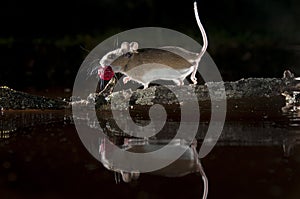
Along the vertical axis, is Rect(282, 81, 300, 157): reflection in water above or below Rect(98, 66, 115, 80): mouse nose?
below

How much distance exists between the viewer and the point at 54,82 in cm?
414

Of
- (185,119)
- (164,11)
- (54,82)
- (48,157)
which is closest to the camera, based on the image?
(48,157)

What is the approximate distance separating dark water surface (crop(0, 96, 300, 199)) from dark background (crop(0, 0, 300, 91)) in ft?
7.26

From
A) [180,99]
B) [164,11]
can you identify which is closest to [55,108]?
[180,99]

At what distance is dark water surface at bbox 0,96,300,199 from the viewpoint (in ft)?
5.05

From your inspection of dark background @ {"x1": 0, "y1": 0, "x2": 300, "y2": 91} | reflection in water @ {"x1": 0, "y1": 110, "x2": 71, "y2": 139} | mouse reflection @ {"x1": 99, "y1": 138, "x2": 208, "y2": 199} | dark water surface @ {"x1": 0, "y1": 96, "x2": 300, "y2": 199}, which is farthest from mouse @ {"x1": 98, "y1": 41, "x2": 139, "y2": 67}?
dark background @ {"x1": 0, "y1": 0, "x2": 300, "y2": 91}

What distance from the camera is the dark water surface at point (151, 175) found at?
1540 millimetres

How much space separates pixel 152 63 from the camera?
309 cm

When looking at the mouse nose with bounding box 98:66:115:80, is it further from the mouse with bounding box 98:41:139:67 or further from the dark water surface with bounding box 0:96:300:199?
the dark water surface with bounding box 0:96:300:199

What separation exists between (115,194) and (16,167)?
0.49 meters

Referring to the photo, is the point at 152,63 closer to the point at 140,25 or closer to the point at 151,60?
the point at 151,60

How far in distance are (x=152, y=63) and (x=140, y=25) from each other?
363 centimetres

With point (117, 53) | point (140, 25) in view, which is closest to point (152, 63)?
point (117, 53)

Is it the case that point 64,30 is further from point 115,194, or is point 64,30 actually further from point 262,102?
point 115,194
